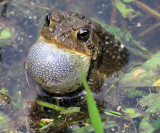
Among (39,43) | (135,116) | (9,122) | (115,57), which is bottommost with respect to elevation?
(9,122)

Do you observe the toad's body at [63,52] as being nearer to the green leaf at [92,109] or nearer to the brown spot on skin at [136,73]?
the brown spot on skin at [136,73]

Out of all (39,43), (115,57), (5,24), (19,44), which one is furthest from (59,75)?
(5,24)

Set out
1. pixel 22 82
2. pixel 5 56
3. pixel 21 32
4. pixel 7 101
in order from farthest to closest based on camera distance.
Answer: pixel 21 32 < pixel 5 56 < pixel 22 82 < pixel 7 101

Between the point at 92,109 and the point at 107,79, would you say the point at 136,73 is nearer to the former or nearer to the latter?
the point at 107,79

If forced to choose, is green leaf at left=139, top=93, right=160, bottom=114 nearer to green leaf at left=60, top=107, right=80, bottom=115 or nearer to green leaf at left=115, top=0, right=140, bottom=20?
green leaf at left=60, top=107, right=80, bottom=115

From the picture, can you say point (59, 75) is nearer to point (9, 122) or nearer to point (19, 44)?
point (9, 122)

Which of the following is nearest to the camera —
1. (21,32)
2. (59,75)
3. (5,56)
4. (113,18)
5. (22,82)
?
(59,75)
